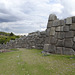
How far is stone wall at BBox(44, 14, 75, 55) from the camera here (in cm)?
1121

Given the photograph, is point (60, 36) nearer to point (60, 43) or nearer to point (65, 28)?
point (60, 43)

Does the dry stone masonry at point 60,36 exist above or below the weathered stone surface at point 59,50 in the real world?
above

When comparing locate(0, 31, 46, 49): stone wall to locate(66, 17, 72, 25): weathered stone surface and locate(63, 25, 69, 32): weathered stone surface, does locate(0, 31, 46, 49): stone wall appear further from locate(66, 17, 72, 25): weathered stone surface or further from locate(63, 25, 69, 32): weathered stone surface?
locate(66, 17, 72, 25): weathered stone surface

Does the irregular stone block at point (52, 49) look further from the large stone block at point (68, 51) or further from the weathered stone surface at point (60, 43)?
the large stone block at point (68, 51)

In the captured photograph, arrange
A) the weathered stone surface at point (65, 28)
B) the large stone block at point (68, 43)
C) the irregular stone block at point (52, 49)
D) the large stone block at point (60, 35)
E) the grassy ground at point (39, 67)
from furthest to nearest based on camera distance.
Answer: the irregular stone block at point (52, 49) < the large stone block at point (60, 35) < the weathered stone surface at point (65, 28) < the large stone block at point (68, 43) < the grassy ground at point (39, 67)

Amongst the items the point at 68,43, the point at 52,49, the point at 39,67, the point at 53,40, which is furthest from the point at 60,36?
the point at 39,67

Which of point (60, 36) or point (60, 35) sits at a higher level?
point (60, 35)

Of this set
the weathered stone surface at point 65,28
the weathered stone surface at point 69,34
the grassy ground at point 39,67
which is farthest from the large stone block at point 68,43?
the grassy ground at point 39,67

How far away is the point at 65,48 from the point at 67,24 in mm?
2797

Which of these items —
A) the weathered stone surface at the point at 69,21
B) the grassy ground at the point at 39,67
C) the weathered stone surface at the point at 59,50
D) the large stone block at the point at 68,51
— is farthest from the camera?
the weathered stone surface at the point at 59,50

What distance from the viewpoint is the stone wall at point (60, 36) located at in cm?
1121

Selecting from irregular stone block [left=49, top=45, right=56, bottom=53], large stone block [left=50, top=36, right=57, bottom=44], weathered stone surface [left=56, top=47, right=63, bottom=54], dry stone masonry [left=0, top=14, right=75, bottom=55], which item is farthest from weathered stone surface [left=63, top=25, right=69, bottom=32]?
irregular stone block [left=49, top=45, right=56, bottom=53]

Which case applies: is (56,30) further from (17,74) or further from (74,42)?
(17,74)

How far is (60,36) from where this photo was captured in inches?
478
